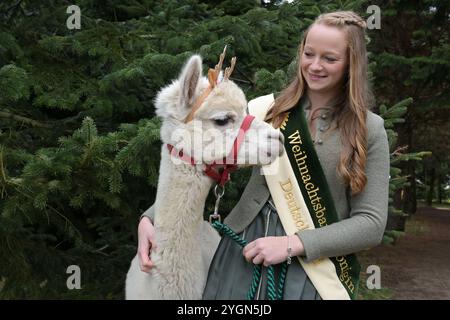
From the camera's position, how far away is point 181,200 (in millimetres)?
2104

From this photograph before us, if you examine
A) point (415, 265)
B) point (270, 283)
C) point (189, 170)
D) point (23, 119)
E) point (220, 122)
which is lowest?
point (415, 265)

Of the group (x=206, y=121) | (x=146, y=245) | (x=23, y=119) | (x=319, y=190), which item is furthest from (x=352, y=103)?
(x=23, y=119)

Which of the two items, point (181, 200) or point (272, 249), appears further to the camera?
point (181, 200)

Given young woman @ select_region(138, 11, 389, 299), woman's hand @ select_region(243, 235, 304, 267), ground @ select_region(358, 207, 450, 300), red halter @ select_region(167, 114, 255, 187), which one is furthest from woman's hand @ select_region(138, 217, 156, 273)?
ground @ select_region(358, 207, 450, 300)

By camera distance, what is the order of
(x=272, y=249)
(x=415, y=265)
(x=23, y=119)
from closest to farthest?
1. (x=272, y=249)
2. (x=23, y=119)
3. (x=415, y=265)

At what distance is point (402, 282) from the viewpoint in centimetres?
789

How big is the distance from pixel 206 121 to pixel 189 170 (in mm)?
218

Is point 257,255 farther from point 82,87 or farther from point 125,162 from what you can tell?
point 82,87

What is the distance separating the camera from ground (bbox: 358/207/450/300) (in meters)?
7.43

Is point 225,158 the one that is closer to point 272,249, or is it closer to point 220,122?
point 220,122

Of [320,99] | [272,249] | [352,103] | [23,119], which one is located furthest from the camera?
[23,119]

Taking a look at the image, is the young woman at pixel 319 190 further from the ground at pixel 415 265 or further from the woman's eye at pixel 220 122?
the ground at pixel 415 265

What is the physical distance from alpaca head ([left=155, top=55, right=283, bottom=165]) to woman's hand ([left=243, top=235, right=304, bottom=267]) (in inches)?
14.4

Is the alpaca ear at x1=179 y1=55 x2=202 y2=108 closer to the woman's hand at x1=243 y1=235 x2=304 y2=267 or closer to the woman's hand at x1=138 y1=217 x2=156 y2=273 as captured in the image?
the woman's hand at x1=138 y1=217 x2=156 y2=273
